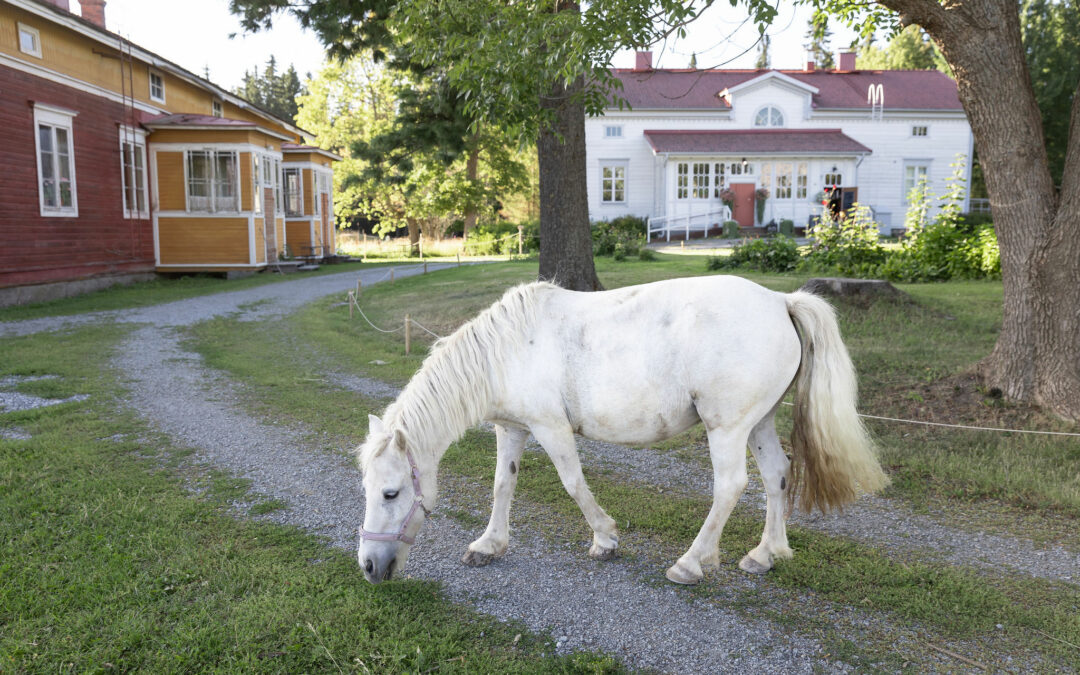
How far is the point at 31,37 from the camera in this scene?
49.1 ft

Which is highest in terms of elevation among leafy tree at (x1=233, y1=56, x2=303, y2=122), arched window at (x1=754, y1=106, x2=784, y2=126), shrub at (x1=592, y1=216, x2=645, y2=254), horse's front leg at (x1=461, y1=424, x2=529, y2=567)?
leafy tree at (x1=233, y1=56, x2=303, y2=122)

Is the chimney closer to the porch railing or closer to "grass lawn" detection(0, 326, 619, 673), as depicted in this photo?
the porch railing

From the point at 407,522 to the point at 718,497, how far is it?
160cm

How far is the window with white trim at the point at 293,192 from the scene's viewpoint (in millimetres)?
27609

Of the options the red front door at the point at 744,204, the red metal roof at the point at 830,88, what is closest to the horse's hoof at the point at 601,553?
the red front door at the point at 744,204

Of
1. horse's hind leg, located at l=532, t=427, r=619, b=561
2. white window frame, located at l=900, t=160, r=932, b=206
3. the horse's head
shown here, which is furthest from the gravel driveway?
white window frame, located at l=900, t=160, r=932, b=206

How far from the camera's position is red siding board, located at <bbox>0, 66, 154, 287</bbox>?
1417cm

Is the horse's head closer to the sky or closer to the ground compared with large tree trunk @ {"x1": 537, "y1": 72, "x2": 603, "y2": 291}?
closer to the ground

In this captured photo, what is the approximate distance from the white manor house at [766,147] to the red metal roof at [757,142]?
0.17 ft

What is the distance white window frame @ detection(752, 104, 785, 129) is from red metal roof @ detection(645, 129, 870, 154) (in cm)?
70

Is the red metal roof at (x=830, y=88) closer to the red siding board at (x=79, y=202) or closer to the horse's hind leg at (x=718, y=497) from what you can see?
the red siding board at (x=79, y=202)

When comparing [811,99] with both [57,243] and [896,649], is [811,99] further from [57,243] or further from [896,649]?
[896,649]

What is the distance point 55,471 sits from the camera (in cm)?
523

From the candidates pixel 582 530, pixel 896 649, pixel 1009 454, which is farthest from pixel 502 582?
pixel 1009 454
